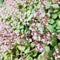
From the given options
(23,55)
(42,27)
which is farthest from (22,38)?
(42,27)

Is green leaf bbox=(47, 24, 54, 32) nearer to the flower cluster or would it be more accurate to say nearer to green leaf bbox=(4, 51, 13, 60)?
the flower cluster

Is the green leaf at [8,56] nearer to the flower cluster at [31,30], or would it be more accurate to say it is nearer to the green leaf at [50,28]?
the flower cluster at [31,30]

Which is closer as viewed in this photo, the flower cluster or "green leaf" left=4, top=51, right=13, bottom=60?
the flower cluster

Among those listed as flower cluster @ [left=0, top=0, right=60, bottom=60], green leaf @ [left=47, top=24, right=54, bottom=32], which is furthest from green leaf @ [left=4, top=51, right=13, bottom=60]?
green leaf @ [left=47, top=24, right=54, bottom=32]

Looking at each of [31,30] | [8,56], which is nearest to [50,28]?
[31,30]

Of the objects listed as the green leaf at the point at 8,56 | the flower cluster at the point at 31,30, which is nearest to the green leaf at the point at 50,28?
the flower cluster at the point at 31,30

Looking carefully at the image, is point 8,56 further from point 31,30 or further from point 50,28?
point 50,28

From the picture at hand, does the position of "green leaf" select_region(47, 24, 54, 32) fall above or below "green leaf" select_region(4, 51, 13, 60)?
above

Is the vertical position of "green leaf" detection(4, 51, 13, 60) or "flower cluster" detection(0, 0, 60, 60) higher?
"flower cluster" detection(0, 0, 60, 60)

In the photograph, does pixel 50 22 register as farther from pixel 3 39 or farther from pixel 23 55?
pixel 3 39

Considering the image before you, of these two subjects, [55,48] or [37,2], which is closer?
[55,48]

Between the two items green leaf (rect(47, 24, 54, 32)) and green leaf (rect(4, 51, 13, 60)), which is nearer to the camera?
green leaf (rect(47, 24, 54, 32))

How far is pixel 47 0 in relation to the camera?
237cm

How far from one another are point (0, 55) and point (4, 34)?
0.29 metres
